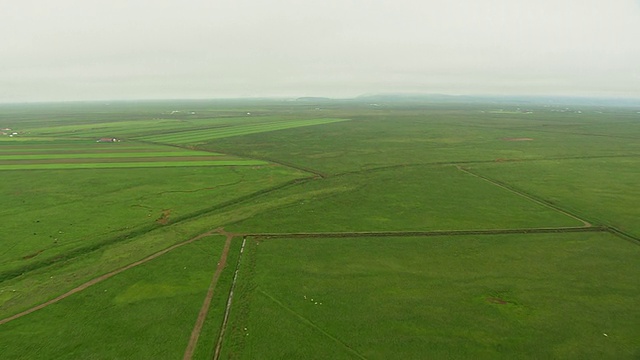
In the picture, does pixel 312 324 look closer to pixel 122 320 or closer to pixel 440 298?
pixel 440 298

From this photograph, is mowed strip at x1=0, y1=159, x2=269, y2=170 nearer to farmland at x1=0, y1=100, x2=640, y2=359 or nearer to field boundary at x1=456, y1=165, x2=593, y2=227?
farmland at x1=0, y1=100, x2=640, y2=359

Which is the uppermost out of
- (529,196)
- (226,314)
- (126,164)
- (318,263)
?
(126,164)

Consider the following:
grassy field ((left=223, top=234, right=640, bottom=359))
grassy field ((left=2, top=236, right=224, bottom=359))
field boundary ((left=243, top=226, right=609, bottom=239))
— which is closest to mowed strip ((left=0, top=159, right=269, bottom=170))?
field boundary ((left=243, top=226, right=609, bottom=239))

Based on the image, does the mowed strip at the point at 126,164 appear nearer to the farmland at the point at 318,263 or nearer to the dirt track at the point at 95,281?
the farmland at the point at 318,263

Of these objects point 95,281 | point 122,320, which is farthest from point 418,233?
point 95,281

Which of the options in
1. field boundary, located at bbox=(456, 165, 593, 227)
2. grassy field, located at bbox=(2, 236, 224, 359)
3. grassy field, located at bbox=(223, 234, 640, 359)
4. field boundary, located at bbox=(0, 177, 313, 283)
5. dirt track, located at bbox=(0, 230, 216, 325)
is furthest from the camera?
field boundary, located at bbox=(456, 165, 593, 227)

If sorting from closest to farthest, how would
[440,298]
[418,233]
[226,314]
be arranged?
A: [226,314]
[440,298]
[418,233]

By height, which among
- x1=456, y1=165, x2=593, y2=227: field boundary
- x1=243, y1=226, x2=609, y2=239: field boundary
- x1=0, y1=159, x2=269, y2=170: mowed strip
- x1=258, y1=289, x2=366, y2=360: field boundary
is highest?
x1=0, y1=159, x2=269, y2=170: mowed strip

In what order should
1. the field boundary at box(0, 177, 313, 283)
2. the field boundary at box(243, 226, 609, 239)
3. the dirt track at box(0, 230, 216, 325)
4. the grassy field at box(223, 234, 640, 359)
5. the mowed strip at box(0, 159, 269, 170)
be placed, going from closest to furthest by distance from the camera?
1. the grassy field at box(223, 234, 640, 359)
2. the dirt track at box(0, 230, 216, 325)
3. the field boundary at box(0, 177, 313, 283)
4. the field boundary at box(243, 226, 609, 239)
5. the mowed strip at box(0, 159, 269, 170)
